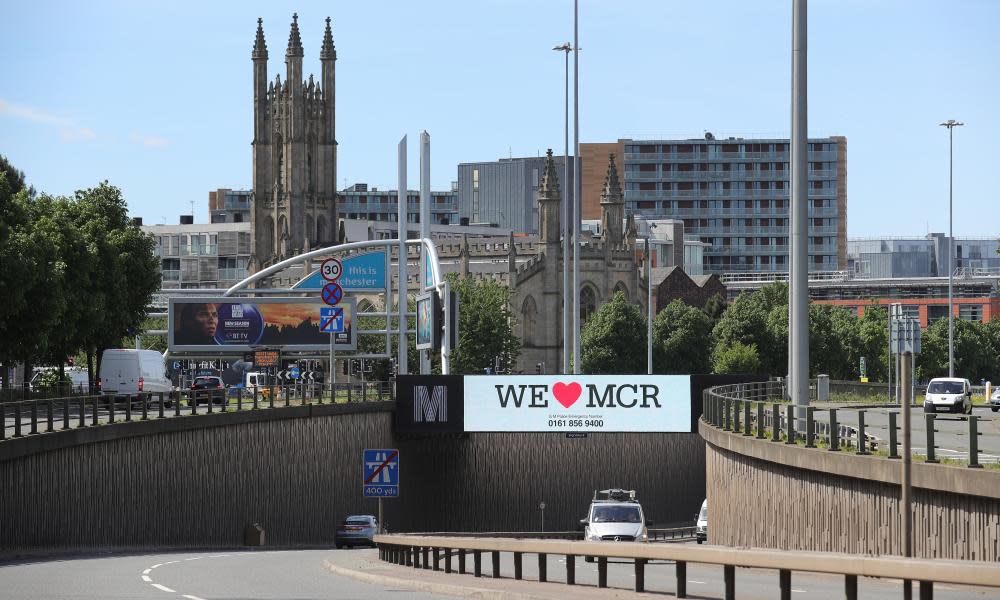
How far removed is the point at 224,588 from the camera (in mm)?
20281

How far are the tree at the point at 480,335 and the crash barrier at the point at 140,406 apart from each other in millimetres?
60163

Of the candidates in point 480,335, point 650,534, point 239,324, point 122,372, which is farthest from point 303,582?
point 480,335

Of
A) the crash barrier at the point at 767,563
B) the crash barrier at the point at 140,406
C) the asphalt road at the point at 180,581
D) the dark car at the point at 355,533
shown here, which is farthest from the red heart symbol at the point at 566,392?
the crash barrier at the point at 767,563

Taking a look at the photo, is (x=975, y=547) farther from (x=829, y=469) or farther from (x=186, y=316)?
(x=186, y=316)

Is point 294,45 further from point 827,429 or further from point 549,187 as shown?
point 827,429

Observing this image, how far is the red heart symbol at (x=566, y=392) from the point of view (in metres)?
56.5

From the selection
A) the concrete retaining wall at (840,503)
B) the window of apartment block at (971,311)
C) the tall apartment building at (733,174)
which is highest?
the tall apartment building at (733,174)

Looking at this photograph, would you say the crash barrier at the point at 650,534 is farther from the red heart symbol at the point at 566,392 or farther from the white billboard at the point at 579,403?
the red heart symbol at the point at 566,392

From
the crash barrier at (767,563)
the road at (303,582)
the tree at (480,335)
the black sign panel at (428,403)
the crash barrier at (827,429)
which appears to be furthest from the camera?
the tree at (480,335)

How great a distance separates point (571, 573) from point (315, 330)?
2114 inches

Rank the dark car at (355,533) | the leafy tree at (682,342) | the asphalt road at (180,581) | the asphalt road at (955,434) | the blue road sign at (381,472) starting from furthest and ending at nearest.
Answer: the leafy tree at (682,342) < the dark car at (355,533) < the blue road sign at (381,472) < the asphalt road at (955,434) < the asphalt road at (180,581)

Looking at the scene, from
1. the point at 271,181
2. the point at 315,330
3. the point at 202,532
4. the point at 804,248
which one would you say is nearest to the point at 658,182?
the point at 271,181

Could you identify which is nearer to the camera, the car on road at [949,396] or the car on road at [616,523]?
the car on road at [616,523]

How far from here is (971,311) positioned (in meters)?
165
